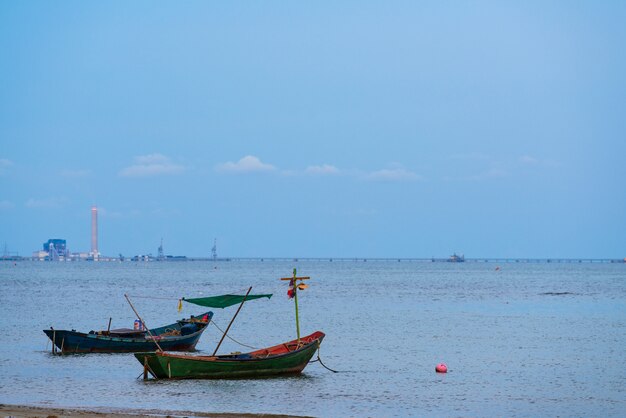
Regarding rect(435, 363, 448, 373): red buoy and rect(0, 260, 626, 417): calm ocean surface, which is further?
rect(435, 363, 448, 373): red buoy

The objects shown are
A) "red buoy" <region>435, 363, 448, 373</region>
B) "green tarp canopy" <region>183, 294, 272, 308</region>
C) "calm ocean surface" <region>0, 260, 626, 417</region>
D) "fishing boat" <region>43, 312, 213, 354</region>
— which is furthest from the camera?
"fishing boat" <region>43, 312, 213, 354</region>

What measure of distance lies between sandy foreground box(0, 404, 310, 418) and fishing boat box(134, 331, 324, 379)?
4.41m

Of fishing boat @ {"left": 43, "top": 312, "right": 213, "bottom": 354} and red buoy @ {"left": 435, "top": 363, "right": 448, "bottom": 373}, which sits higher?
fishing boat @ {"left": 43, "top": 312, "right": 213, "bottom": 354}

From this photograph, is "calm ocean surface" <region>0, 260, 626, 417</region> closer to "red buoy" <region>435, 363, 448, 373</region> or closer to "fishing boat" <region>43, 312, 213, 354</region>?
"red buoy" <region>435, 363, 448, 373</region>

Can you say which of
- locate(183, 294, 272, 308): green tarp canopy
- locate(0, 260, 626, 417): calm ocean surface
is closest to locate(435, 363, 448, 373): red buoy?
locate(0, 260, 626, 417): calm ocean surface

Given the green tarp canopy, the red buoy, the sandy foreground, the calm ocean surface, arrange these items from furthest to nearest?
the red buoy < the green tarp canopy < the calm ocean surface < the sandy foreground

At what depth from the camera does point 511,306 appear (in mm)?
67188

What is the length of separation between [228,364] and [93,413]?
666 cm

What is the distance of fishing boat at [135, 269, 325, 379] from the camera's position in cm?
2680

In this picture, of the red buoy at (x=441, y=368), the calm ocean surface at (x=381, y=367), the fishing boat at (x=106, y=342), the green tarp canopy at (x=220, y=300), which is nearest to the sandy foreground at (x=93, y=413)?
the calm ocean surface at (x=381, y=367)

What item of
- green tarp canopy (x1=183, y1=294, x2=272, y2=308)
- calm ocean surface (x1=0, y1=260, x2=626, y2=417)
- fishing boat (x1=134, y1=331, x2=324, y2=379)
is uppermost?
green tarp canopy (x1=183, y1=294, x2=272, y2=308)

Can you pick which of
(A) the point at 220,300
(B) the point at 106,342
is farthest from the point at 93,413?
(B) the point at 106,342

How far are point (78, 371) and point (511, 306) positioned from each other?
4386cm

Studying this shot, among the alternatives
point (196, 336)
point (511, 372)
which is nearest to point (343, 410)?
point (511, 372)
